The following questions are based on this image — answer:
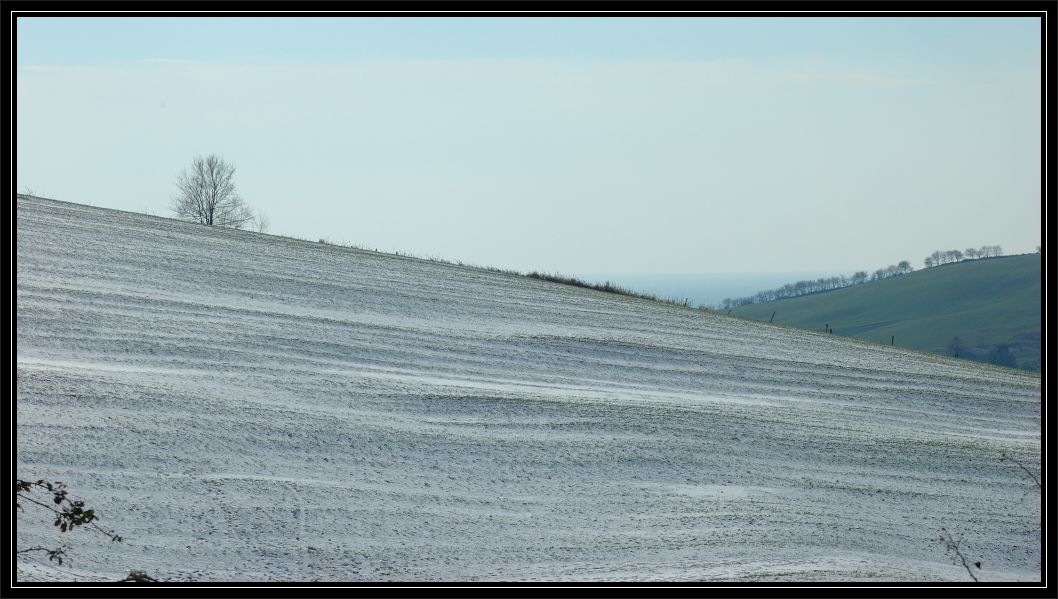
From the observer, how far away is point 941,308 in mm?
117062

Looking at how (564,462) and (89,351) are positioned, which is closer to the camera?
(564,462)

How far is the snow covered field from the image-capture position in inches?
342

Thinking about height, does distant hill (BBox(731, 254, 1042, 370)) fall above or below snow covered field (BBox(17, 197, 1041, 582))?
above

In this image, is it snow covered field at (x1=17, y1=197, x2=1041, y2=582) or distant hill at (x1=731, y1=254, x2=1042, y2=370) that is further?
distant hill at (x1=731, y1=254, x2=1042, y2=370)

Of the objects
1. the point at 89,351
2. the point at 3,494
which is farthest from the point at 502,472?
the point at 89,351

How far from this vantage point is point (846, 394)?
17.1m

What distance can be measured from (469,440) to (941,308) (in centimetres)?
11770

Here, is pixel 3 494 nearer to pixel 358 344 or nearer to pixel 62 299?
pixel 358 344

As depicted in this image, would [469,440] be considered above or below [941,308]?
below

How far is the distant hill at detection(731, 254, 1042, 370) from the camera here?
9738 centimetres

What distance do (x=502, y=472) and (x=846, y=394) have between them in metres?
8.67

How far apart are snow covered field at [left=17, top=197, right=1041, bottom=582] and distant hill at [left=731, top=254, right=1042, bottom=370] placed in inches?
3007

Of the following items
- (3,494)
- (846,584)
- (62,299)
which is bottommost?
(846,584)

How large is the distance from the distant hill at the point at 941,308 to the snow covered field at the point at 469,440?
76.4m
